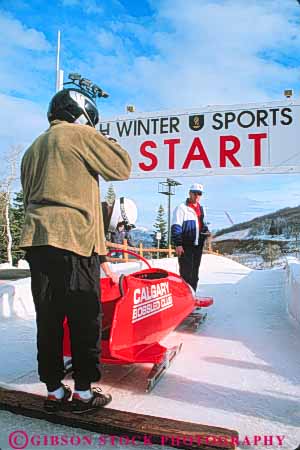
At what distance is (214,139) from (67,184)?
3179 mm

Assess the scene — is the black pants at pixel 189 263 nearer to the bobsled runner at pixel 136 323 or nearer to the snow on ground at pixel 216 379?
the snow on ground at pixel 216 379

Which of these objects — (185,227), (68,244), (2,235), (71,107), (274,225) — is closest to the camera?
(68,244)

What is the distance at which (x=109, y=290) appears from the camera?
6.98 ft

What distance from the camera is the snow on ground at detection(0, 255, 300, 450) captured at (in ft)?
5.28

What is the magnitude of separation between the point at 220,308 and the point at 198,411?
269 centimetres

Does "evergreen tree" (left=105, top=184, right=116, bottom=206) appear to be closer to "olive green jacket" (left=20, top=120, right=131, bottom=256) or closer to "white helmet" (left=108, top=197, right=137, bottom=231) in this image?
"olive green jacket" (left=20, top=120, right=131, bottom=256)

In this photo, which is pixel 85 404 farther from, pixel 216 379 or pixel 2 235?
pixel 2 235

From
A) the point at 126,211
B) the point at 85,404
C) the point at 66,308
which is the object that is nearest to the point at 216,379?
the point at 85,404

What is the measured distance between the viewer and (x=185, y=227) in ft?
12.9

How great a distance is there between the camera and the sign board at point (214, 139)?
13.9 feet

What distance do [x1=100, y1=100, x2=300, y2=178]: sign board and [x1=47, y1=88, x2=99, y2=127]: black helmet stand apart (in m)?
2.82

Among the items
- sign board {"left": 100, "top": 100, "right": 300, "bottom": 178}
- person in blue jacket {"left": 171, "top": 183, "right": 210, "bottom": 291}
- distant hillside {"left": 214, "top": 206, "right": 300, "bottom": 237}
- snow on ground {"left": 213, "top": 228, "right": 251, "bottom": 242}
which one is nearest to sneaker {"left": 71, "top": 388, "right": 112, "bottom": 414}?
person in blue jacket {"left": 171, "top": 183, "right": 210, "bottom": 291}

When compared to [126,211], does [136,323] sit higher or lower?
lower

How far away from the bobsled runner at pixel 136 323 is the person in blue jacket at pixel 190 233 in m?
1.26
